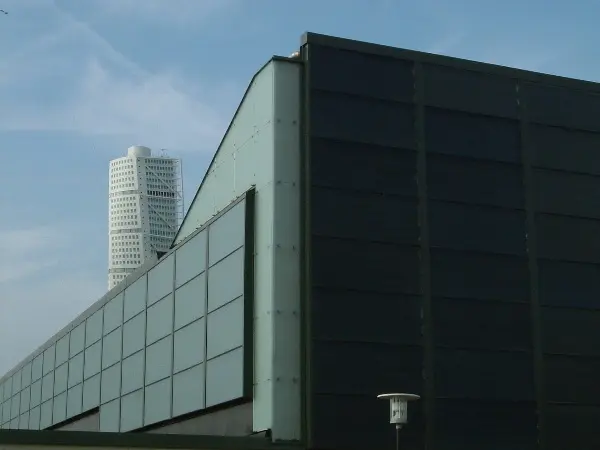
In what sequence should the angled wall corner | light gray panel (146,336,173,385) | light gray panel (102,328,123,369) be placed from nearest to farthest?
1. the angled wall corner
2. light gray panel (146,336,173,385)
3. light gray panel (102,328,123,369)

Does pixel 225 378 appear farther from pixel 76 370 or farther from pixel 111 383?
pixel 76 370

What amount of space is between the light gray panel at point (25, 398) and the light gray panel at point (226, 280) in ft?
112

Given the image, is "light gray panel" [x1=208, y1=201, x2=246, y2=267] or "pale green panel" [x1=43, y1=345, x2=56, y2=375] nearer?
"light gray panel" [x1=208, y1=201, x2=246, y2=267]

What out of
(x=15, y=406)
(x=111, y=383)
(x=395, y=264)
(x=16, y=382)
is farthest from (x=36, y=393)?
(x=395, y=264)

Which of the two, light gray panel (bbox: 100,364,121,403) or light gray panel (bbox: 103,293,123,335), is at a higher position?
light gray panel (bbox: 103,293,123,335)

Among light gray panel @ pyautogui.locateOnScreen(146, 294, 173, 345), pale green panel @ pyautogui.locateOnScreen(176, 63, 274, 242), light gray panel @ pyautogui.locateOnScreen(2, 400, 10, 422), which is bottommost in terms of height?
light gray panel @ pyautogui.locateOnScreen(2, 400, 10, 422)

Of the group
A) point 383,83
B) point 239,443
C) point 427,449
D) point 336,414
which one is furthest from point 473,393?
point 383,83

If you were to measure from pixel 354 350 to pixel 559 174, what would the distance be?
8831mm

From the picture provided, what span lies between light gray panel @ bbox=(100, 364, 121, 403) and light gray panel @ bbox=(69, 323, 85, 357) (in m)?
5.77

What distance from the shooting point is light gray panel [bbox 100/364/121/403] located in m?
40.0

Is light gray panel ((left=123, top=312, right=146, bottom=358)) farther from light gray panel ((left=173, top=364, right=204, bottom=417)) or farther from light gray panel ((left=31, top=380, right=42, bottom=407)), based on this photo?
light gray panel ((left=31, top=380, right=42, bottom=407))

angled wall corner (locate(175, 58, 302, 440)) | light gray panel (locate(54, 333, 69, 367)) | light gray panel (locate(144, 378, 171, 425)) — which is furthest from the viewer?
light gray panel (locate(54, 333, 69, 367))

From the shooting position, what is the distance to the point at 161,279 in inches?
1400

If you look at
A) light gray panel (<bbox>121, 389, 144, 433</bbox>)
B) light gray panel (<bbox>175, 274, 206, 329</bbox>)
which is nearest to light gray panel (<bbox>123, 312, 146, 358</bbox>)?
light gray panel (<bbox>121, 389, 144, 433</bbox>)
